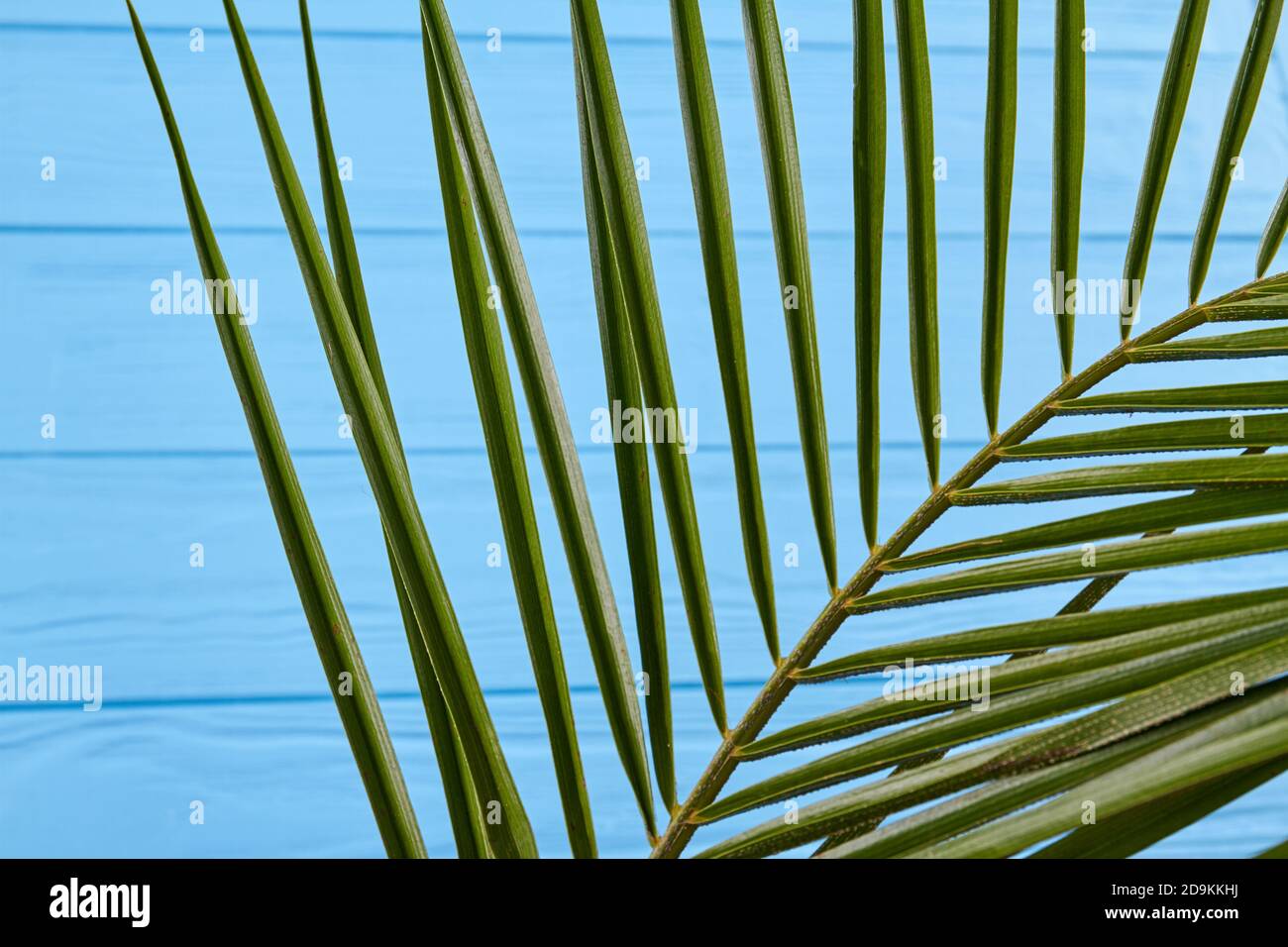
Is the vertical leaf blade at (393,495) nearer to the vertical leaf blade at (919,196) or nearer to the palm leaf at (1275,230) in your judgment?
the vertical leaf blade at (919,196)

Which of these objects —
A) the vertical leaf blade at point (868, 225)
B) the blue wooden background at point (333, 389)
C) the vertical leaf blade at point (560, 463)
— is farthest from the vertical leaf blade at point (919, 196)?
the blue wooden background at point (333, 389)

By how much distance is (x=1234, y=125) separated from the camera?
1.09 feet

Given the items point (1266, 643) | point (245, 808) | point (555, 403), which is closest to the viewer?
point (1266, 643)

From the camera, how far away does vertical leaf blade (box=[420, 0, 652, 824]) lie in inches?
10.3

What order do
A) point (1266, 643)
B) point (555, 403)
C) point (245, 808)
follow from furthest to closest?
point (245, 808)
point (555, 403)
point (1266, 643)

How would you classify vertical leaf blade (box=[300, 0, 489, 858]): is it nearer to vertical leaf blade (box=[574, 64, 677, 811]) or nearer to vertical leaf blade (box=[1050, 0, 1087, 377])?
vertical leaf blade (box=[574, 64, 677, 811])

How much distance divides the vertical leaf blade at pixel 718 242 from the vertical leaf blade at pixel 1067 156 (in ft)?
0.38

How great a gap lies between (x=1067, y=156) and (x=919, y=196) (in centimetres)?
6

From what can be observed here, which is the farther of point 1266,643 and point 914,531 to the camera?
point 914,531

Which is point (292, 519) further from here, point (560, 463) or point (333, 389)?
point (333, 389)
